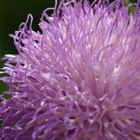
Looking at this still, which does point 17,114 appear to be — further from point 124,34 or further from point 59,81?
point 124,34

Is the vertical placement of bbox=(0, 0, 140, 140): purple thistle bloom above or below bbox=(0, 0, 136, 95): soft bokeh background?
below

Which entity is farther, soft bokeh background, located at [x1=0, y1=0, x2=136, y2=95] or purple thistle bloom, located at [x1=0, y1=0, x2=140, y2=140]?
soft bokeh background, located at [x1=0, y1=0, x2=136, y2=95]

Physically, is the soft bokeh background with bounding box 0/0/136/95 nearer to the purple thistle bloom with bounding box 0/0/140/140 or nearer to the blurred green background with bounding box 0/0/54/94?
the blurred green background with bounding box 0/0/54/94

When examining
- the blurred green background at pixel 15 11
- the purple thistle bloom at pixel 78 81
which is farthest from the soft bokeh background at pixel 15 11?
the purple thistle bloom at pixel 78 81

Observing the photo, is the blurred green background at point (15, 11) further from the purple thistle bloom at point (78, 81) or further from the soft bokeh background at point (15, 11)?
the purple thistle bloom at point (78, 81)

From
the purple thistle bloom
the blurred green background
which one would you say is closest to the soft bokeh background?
the blurred green background

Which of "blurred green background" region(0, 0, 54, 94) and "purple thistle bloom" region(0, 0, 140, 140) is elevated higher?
"blurred green background" region(0, 0, 54, 94)

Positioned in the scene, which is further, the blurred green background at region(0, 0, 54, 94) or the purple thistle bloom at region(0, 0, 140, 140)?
the blurred green background at region(0, 0, 54, 94)

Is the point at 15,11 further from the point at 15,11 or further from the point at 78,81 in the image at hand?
the point at 78,81

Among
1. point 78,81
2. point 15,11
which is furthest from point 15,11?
point 78,81
